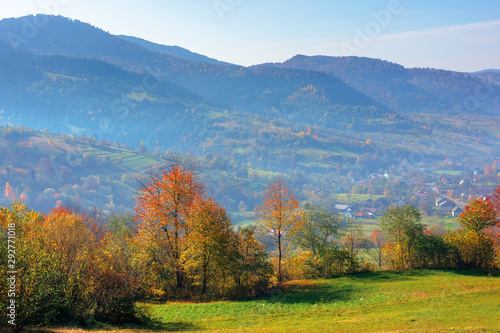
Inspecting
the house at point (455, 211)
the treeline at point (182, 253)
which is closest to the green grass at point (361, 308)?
the treeline at point (182, 253)

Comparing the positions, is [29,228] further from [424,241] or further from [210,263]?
[424,241]

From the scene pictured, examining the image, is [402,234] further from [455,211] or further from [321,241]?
[455,211]

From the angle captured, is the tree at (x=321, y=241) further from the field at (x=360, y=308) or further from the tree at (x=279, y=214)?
the field at (x=360, y=308)

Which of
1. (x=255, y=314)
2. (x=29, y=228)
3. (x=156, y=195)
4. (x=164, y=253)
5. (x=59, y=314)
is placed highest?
(x=156, y=195)

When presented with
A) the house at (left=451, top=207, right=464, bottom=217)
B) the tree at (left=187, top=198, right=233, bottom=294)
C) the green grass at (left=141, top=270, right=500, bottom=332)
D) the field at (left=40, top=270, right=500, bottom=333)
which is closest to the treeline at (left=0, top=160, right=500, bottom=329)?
the tree at (left=187, top=198, right=233, bottom=294)

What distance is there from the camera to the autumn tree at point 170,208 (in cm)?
3997

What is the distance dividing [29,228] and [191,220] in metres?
15.4

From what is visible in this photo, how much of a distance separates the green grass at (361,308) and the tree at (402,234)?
5.62m

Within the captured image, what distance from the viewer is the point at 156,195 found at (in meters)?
40.9

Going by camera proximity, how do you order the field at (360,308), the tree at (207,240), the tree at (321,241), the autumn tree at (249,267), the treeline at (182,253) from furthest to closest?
the tree at (321,241) < the autumn tree at (249,267) < the tree at (207,240) < the field at (360,308) < the treeline at (182,253)

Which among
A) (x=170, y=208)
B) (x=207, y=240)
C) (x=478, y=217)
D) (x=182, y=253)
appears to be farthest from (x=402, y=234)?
(x=170, y=208)

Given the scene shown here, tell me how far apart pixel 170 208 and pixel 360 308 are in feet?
74.8

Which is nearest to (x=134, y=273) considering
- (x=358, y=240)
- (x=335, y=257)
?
(x=335, y=257)

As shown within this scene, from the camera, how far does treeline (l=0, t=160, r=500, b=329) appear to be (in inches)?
861
